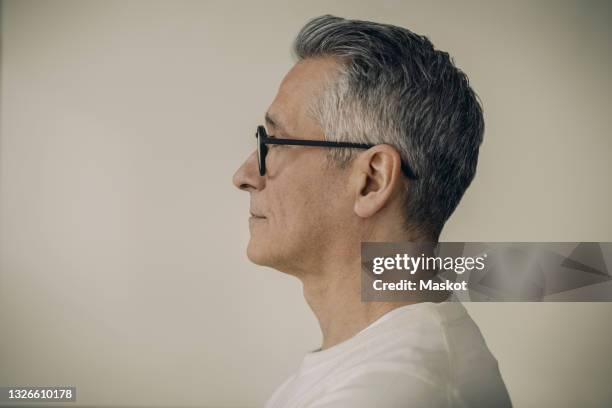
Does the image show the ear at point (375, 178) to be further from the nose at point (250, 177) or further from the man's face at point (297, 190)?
the nose at point (250, 177)

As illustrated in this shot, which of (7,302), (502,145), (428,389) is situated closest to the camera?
(428,389)

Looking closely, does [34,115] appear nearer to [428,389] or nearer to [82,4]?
[82,4]

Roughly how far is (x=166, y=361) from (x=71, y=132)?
97cm

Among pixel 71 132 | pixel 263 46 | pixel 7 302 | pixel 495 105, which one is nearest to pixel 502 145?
pixel 495 105

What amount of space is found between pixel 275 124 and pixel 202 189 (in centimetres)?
136

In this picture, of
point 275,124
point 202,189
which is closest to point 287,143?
point 275,124

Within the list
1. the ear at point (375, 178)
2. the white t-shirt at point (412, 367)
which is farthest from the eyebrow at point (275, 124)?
the white t-shirt at point (412, 367)

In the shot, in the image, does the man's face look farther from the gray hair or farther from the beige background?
the beige background

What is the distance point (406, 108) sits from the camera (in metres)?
1.07

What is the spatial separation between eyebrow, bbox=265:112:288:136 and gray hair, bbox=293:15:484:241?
0.21 feet

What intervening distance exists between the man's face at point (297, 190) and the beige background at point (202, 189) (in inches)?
50.9

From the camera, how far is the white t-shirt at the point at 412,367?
2.81 feet

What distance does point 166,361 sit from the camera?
8.02 ft

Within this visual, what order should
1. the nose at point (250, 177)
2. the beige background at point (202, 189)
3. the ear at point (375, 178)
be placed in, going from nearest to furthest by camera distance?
1. the ear at point (375, 178)
2. the nose at point (250, 177)
3. the beige background at point (202, 189)
